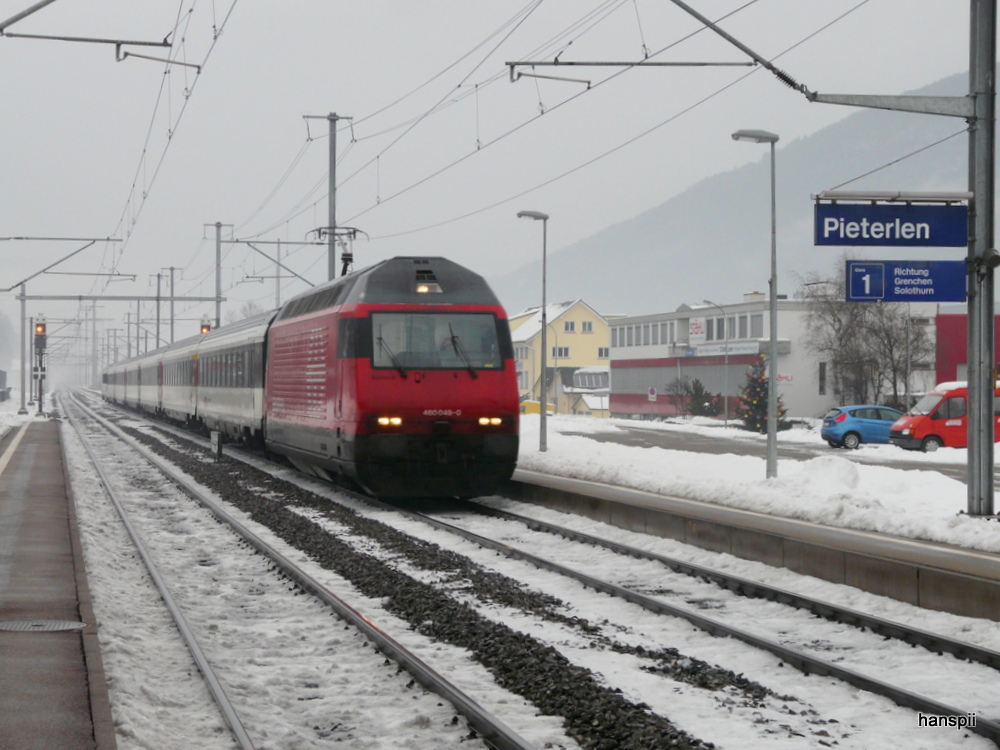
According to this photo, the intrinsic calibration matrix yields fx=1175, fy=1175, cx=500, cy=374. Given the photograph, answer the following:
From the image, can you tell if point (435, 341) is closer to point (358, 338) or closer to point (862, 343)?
point (358, 338)

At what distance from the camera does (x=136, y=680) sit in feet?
24.2

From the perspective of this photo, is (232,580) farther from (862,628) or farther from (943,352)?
(943,352)

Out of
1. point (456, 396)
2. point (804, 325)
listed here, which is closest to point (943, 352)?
point (804, 325)

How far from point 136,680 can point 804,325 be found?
65.6m

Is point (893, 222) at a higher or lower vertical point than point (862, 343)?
lower

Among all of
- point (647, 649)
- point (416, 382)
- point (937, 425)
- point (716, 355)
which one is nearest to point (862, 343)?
point (716, 355)

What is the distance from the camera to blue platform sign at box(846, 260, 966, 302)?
1388 centimetres

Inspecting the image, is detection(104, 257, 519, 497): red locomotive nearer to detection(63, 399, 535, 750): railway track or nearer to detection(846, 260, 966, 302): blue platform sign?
detection(63, 399, 535, 750): railway track

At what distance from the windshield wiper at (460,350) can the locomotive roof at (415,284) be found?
0.51m

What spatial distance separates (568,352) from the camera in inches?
4321

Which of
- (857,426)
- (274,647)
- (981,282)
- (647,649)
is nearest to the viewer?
(647,649)

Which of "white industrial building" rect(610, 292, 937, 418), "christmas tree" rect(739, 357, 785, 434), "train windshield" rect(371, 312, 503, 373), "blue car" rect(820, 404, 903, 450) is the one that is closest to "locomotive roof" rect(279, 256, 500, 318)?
"train windshield" rect(371, 312, 503, 373)

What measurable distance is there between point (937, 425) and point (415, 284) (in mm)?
A: 23791

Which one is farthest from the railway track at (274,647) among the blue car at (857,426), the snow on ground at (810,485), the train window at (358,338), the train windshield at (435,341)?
the blue car at (857,426)
